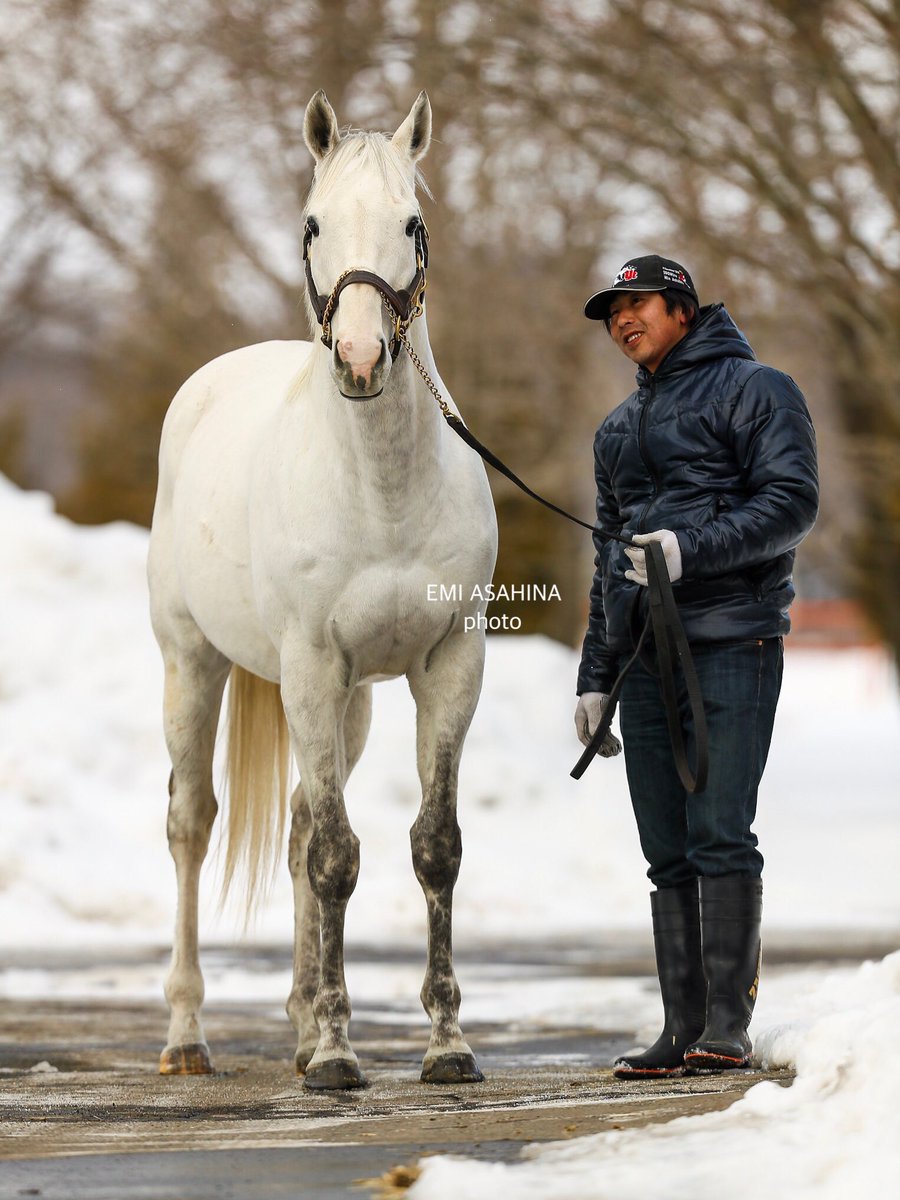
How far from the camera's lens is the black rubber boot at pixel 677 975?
5.41m

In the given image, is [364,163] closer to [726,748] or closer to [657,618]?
[657,618]

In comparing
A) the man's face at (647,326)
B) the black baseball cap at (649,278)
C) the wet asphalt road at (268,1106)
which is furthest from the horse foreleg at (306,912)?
the black baseball cap at (649,278)

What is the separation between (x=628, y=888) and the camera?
11.5 meters

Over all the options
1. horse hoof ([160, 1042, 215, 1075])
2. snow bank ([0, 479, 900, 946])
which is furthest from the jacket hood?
snow bank ([0, 479, 900, 946])

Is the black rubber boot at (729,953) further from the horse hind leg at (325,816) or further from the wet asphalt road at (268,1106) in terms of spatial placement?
the horse hind leg at (325,816)

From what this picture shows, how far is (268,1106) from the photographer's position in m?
5.15

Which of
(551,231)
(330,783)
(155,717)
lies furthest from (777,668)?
(551,231)

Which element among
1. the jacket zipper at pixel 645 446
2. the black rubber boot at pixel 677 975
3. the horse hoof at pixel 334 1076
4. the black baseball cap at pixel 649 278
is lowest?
the horse hoof at pixel 334 1076

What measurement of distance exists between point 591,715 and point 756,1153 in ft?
6.50

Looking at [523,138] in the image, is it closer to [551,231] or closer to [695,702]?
[551,231]

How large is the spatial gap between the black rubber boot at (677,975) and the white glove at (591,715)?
1.52 feet

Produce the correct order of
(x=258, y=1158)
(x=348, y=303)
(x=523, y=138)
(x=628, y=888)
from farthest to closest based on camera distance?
(x=523, y=138), (x=628, y=888), (x=348, y=303), (x=258, y=1158)

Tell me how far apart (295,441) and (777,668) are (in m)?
1.60

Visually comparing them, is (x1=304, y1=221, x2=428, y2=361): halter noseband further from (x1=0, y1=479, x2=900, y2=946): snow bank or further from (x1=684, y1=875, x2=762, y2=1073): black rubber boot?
(x1=0, y1=479, x2=900, y2=946): snow bank
